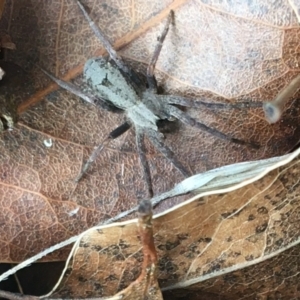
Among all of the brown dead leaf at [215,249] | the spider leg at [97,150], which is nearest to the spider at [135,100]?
the spider leg at [97,150]

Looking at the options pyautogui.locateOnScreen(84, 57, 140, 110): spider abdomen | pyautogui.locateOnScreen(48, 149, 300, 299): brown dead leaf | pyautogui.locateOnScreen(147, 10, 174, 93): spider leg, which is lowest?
pyautogui.locateOnScreen(48, 149, 300, 299): brown dead leaf

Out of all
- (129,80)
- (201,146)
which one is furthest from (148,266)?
(129,80)

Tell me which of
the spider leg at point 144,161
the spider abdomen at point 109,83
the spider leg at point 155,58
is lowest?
the spider leg at point 144,161

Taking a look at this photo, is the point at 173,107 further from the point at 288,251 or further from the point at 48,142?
the point at 288,251

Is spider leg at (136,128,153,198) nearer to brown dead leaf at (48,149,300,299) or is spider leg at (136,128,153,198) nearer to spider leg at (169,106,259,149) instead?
spider leg at (169,106,259,149)

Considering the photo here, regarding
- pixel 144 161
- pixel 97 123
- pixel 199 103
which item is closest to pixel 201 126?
pixel 199 103

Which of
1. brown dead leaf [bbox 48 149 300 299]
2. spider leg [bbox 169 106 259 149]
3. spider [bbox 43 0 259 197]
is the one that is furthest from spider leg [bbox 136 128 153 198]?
brown dead leaf [bbox 48 149 300 299]

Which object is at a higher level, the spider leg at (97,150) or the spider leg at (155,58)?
the spider leg at (155,58)

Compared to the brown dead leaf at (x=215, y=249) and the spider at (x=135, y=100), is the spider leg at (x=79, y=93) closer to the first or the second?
the spider at (x=135, y=100)
